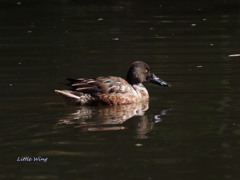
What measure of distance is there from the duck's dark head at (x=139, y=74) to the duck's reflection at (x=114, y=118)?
82 centimetres

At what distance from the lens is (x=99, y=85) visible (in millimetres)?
12070

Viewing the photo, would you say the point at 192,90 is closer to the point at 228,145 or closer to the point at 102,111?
the point at 102,111

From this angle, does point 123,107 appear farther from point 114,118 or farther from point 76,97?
point 114,118

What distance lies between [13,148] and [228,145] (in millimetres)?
2374

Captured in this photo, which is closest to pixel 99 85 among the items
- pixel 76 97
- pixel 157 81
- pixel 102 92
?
pixel 102 92

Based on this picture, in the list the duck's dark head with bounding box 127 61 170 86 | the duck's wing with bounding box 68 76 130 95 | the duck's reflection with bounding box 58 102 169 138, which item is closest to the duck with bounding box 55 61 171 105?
the duck's wing with bounding box 68 76 130 95

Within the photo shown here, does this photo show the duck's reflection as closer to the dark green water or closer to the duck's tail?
the dark green water

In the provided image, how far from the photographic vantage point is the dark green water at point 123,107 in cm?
850

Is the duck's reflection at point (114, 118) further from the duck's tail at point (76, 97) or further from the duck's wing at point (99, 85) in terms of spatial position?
the duck's wing at point (99, 85)

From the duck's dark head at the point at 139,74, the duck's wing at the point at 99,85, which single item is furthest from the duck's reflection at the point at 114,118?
the duck's dark head at the point at 139,74

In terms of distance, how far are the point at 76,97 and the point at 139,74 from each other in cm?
141

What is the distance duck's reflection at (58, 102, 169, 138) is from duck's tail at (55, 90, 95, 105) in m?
0.12

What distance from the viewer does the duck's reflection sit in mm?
10125

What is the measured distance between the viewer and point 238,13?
20344mm
